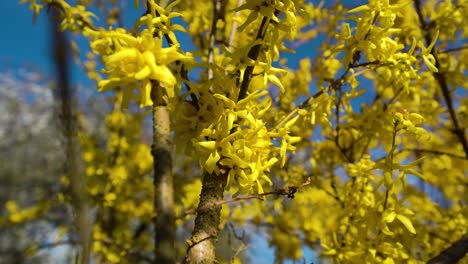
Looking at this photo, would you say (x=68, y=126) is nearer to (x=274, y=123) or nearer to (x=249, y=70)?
(x=249, y=70)

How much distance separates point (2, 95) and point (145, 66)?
20674mm

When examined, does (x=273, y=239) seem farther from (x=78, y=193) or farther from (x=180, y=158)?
(x=78, y=193)

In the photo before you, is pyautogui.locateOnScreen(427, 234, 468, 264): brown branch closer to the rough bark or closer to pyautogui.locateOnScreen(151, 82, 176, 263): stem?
the rough bark

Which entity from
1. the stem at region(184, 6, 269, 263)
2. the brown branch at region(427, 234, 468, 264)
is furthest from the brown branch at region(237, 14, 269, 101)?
the brown branch at region(427, 234, 468, 264)

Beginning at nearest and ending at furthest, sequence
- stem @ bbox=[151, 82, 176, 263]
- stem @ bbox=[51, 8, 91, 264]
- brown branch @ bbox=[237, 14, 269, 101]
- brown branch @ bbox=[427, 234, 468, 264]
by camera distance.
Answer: stem @ bbox=[51, 8, 91, 264]
stem @ bbox=[151, 82, 176, 263]
brown branch @ bbox=[237, 14, 269, 101]
brown branch @ bbox=[427, 234, 468, 264]

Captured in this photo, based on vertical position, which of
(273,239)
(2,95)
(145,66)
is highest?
(2,95)

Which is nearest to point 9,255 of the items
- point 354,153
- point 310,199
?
point 310,199

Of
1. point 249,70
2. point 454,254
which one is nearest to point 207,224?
point 249,70

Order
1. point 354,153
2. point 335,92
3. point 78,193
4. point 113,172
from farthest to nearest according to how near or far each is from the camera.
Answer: point 113,172, point 354,153, point 335,92, point 78,193

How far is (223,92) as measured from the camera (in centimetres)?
125

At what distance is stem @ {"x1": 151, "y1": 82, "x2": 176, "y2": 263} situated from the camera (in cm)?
84

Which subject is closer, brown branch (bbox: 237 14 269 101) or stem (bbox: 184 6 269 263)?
stem (bbox: 184 6 269 263)

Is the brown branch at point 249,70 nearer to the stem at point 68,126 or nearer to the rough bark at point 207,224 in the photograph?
the rough bark at point 207,224

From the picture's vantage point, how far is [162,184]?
1.15 meters
